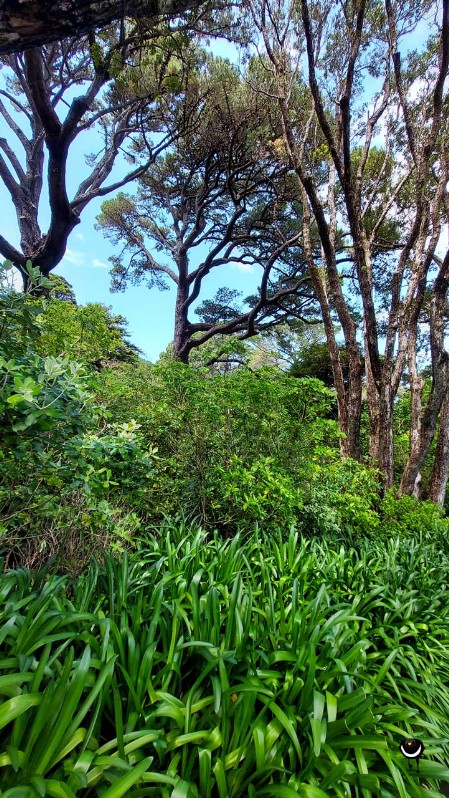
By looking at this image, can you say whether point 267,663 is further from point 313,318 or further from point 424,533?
point 313,318

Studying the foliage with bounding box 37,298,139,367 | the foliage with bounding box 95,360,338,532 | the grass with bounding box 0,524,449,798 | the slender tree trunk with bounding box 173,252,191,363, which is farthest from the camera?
the slender tree trunk with bounding box 173,252,191,363

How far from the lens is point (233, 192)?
8.79m

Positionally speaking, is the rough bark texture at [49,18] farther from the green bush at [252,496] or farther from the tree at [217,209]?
the tree at [217,209]

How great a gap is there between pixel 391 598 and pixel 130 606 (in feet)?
4.88

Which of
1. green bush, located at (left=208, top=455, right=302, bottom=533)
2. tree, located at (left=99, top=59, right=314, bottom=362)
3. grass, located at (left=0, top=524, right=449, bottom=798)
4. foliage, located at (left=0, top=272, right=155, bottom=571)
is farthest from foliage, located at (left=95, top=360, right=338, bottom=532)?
tree, located at (left=99, top=59, right=314, bottom=362)

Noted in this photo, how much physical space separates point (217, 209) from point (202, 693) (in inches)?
455

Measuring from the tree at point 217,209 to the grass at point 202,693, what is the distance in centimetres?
796

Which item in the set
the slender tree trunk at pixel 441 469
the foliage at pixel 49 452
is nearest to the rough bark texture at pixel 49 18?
the foliage at pixel 49 452

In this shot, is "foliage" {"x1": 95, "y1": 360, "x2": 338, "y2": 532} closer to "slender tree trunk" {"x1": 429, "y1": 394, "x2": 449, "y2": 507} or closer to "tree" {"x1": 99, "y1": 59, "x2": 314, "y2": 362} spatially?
"slender tree trunk" {"x1": 429, "y1": 394, "x2": 449, "y2": 507}

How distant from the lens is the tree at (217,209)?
7684mm

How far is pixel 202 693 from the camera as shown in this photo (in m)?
1.20

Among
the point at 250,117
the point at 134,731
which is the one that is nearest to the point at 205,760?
the point at 134,731

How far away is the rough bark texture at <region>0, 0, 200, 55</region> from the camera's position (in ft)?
4.90

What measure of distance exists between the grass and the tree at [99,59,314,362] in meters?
7.96
